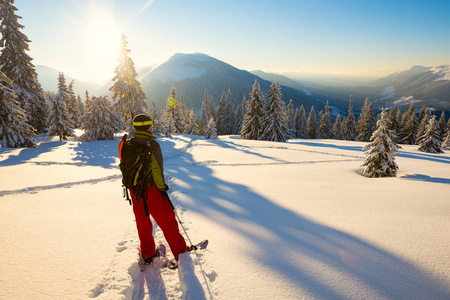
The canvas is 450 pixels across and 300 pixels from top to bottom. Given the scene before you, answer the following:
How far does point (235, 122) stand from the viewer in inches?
2628

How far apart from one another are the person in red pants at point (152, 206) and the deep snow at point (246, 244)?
293mm

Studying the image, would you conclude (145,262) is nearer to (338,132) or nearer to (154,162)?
(154,162)

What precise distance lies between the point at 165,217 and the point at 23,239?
260 centimetres

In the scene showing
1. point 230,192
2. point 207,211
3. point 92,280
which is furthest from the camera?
point 230,192

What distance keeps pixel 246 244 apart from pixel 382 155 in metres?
8.85

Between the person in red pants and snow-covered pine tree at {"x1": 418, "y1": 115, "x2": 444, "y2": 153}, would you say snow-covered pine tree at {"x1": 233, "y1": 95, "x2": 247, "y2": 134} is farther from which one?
the person in red pants

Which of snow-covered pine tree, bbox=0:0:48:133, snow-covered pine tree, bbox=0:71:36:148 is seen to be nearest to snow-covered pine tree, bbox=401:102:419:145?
snow-covered pine tree, bbox=0:71:36:148

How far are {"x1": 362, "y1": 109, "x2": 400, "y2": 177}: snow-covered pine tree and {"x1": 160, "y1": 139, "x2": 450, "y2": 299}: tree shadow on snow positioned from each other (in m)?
6.60

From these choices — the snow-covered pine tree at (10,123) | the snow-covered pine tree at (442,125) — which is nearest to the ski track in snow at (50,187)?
the snow-covered pine tree at (10,123)

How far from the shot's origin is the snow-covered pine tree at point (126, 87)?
27.4m

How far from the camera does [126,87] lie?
2756 cm

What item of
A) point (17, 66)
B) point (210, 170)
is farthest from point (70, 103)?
point (210, 170)

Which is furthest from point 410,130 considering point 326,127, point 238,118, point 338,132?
point 238,118

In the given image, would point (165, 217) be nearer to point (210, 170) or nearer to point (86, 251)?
point (86, 251)
